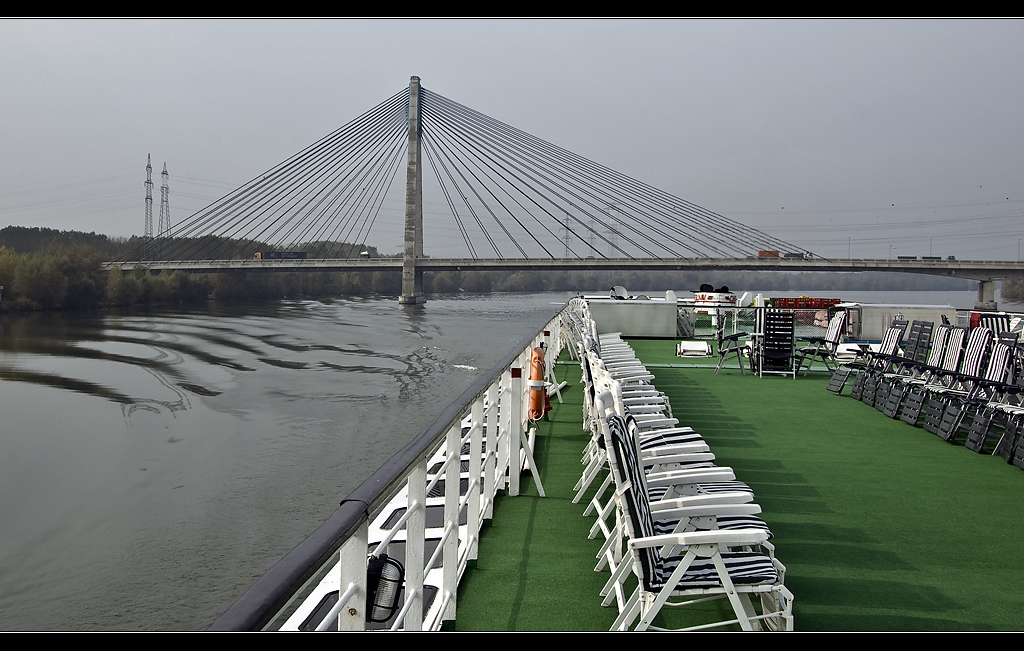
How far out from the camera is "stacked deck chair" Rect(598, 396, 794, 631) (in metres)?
1.96

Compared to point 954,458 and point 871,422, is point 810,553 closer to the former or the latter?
point 954,458

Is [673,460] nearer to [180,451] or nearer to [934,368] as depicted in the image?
[934,368]

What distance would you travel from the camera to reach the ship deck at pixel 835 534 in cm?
246

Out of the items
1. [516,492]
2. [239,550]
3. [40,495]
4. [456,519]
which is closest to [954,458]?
[516,492]

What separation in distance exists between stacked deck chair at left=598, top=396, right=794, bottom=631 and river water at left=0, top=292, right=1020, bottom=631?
5012 millimetres

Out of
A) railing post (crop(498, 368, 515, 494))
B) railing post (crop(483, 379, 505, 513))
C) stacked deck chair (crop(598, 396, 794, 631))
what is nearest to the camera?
stacked deck chair (crop(598, 396, 794, 631))

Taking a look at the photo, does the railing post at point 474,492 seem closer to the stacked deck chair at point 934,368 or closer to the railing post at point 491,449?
the railing post at point 491,449

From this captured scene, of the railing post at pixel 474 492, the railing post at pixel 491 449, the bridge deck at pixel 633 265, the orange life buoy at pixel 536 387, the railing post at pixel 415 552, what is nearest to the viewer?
the railing post at pixel 415 552

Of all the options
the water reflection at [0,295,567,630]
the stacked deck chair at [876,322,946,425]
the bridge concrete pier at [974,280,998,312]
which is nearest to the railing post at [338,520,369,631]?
the water reflection at [0,295,567,630]

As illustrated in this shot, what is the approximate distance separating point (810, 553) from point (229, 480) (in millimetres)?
9020

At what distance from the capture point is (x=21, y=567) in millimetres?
7812

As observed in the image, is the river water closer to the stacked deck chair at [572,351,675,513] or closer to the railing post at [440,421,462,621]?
the stacked deck chair at [572,351,675,513]

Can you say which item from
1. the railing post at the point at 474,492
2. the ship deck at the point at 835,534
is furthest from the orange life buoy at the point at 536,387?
the railing post at the point at 474,492

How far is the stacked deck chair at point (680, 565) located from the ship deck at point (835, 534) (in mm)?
310
